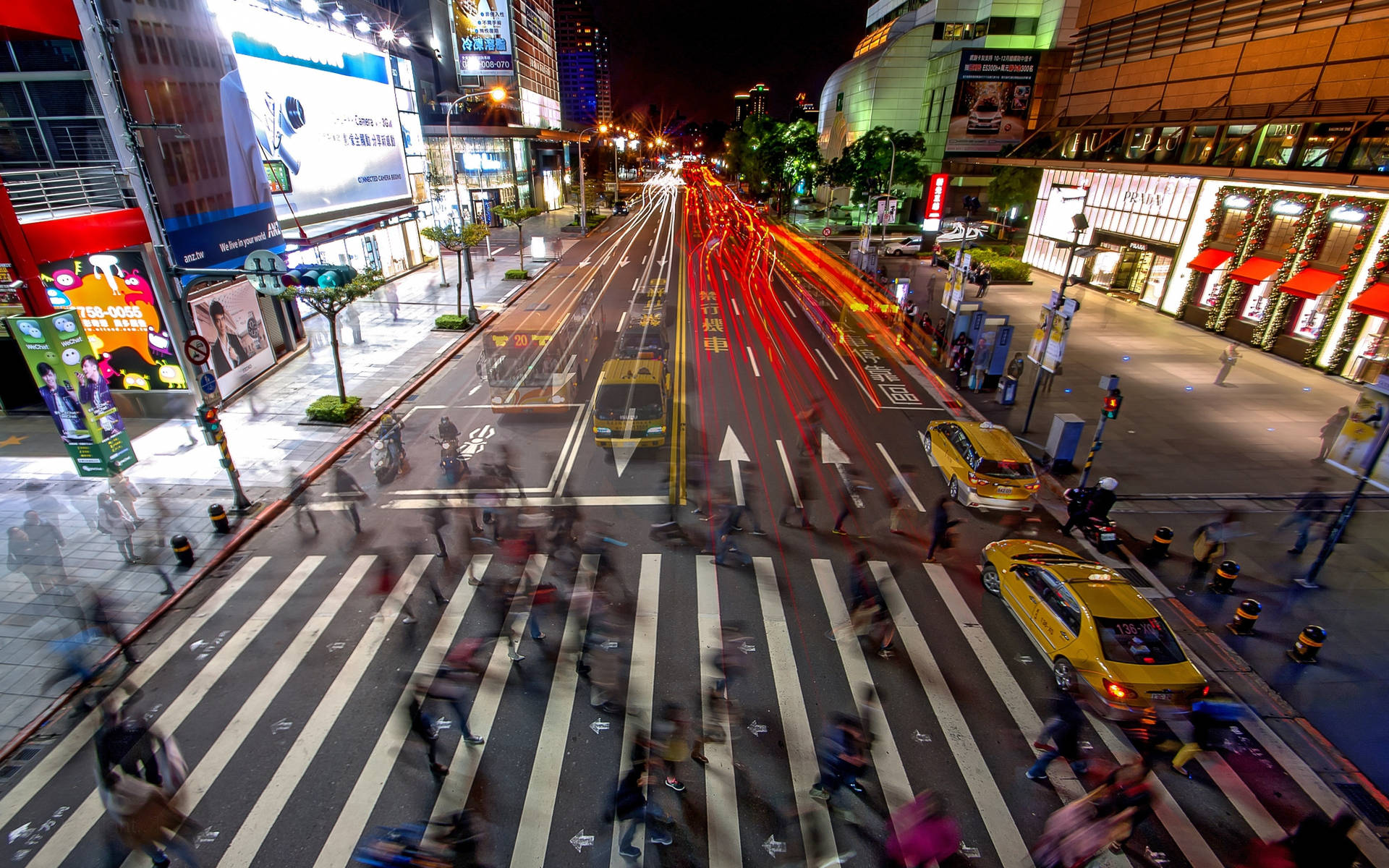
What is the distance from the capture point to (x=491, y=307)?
3008 cm

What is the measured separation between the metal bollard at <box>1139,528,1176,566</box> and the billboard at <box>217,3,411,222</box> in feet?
86.6

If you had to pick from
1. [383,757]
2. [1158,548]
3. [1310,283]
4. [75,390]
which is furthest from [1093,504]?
[75,390]

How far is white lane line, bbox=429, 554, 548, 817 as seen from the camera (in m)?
7.17

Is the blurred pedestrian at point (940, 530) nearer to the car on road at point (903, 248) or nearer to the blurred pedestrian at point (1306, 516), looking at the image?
the blurred pedestrian at point (1306, 516)

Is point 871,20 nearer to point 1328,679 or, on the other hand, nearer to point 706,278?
point 706,278

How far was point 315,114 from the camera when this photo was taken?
24094 mm

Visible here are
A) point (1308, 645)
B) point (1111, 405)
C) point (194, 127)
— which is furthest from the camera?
point (194, 127)

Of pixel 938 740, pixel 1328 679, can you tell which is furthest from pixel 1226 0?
pixel 938 740

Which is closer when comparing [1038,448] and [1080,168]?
[1038,448]

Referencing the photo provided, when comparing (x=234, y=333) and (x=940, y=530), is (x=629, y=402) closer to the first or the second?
(x=940, y=530)

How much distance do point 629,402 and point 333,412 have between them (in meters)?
8.79

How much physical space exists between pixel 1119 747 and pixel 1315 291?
23.7 m

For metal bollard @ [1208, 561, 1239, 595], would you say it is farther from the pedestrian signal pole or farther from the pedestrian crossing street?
the pedestrian crossing street

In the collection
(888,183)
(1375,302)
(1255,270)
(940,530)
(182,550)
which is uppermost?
(888,183)
